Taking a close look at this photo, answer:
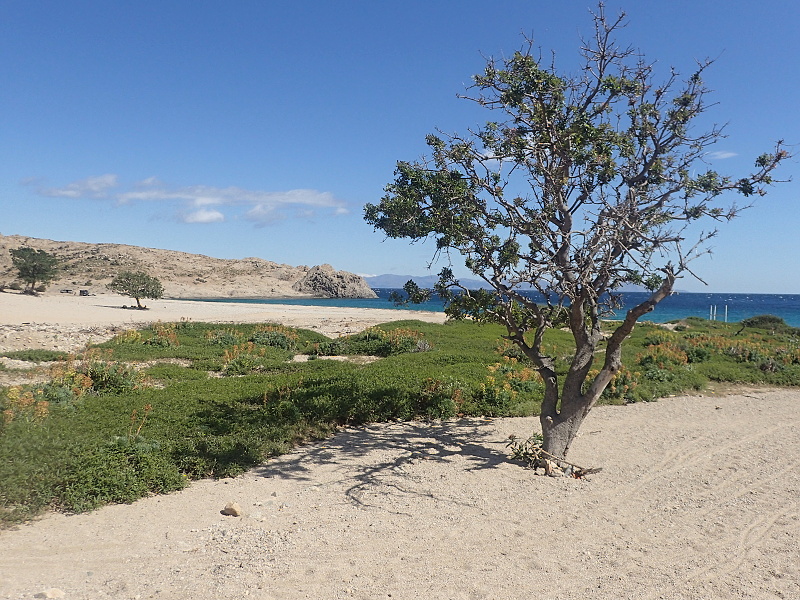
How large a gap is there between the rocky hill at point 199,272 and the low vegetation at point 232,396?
87.7 metres

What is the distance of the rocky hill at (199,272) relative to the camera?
104750mm

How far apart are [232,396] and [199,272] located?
11862 centimetres

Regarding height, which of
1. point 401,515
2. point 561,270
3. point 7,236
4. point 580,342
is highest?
point 7,236

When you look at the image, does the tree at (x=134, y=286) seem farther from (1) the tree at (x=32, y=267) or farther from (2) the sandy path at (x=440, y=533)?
(2) the sandy path at (x=440, y=533)

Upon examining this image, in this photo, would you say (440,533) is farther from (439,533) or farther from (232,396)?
(232,396)

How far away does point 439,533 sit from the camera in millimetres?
5969

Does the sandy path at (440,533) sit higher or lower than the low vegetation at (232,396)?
lower

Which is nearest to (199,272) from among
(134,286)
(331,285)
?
(331,285)

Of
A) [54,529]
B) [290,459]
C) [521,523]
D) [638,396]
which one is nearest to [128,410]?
[290,459]

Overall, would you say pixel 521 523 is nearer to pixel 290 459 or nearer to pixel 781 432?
pixel 290 459

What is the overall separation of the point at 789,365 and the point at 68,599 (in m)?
21.3

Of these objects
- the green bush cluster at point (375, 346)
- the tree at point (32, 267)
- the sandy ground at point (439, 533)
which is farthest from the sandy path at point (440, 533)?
the tree at point (32, 267)

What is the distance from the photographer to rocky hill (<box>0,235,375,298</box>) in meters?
105

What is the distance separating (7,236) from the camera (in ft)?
411
